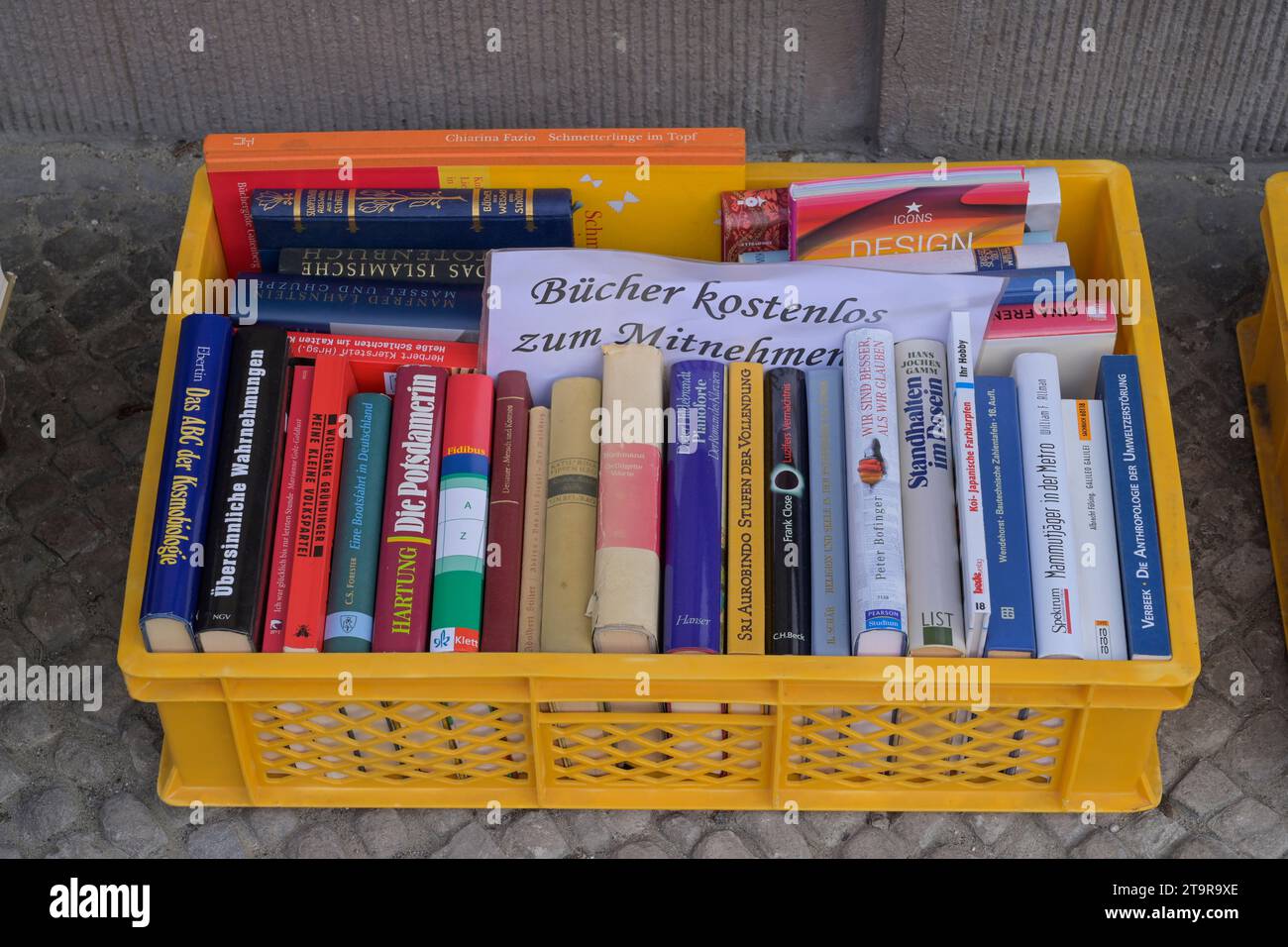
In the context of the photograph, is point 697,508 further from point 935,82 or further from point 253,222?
point 935,82

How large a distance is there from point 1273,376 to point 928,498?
1099 millimetres

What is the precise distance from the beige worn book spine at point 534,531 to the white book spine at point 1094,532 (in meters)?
0.95

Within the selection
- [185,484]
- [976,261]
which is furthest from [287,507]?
[976,261]

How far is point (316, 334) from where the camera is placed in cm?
326

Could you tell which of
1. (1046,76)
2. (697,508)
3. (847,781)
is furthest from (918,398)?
(1046,76)

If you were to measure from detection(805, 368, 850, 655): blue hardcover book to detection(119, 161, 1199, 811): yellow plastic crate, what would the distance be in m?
0.12

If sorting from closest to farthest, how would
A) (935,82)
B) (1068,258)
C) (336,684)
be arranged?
(336,684) < (1068,258) < (935,82)

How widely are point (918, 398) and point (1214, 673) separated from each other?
0.90 metres

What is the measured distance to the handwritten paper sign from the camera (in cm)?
317

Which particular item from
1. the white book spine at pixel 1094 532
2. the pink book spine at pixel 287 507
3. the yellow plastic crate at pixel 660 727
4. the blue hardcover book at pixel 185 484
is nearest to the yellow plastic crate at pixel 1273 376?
the yellow plastic crate at pixel 660 727

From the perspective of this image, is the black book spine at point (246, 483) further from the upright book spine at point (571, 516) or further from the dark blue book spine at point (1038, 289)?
the dark blue book spine at point (1038, 289)

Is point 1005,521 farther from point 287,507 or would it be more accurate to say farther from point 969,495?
point 287,507

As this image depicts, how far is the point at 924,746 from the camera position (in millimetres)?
3027

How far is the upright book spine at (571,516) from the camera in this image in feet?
9.75
